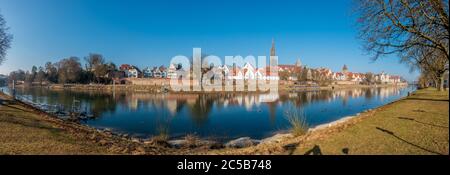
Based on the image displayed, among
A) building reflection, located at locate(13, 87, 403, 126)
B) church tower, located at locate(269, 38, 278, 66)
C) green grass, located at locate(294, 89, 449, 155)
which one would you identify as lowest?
building reflection, located at locate(13, 87, 403, 126)

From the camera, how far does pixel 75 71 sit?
82375 millimetres

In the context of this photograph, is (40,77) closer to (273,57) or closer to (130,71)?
(130,71)

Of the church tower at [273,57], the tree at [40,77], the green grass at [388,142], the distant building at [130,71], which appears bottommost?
the green grass at [388,142]

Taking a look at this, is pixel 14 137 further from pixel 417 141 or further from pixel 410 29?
pixel 410 29

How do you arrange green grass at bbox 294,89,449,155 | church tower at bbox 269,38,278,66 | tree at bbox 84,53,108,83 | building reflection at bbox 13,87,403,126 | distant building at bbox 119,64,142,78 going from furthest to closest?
distant building at bbox 119,64,142,78 < church tower at bbox 269,38,278,66 < tree at bbox 84,53,108,83 < building reflection at bbox 13,87,403,126 < green grass at bbox 294,89,449,155

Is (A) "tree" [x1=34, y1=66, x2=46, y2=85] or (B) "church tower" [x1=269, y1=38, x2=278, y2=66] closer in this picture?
(A) "tree" [x1=34, y1=66, x2=46, y2=85]

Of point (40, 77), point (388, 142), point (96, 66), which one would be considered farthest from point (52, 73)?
point (388, 142)

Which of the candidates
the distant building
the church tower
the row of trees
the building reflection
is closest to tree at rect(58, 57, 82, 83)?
the row of trees

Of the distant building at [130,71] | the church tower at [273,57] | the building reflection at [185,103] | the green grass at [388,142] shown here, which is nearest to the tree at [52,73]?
the distant building at [130,71]

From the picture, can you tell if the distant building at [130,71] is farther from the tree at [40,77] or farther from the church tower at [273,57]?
the church tower at [273,57]

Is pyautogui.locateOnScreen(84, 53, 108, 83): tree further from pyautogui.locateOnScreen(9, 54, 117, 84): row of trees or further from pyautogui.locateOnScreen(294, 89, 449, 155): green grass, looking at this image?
pyautogui.locateOnScreen(294, 89, 449, 155): green grass

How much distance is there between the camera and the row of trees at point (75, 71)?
82062mm

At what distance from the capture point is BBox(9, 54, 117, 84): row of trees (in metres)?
82.1
